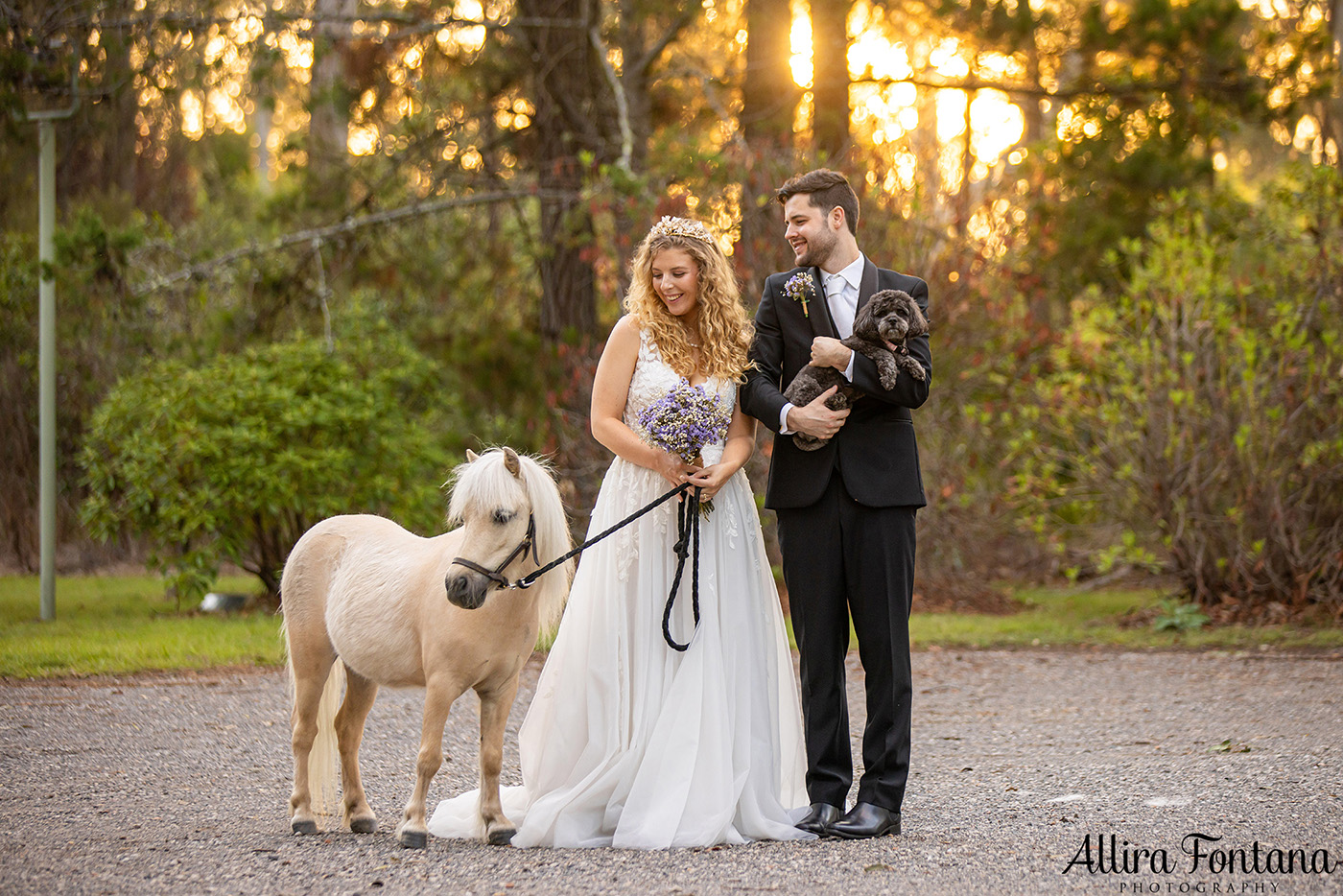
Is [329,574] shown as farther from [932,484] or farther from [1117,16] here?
[1117,16]

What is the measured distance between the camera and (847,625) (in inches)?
173

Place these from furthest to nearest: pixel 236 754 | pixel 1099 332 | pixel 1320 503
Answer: pixel 1099 332, pixel 1320 503, pixel 236 754

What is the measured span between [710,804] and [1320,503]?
24.9ft

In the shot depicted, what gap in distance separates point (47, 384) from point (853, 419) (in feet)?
26.5

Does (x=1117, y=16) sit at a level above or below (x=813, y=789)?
above

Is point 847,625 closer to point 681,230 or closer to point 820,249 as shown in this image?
point 820,249

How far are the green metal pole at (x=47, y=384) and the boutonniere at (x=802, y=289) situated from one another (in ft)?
25.5

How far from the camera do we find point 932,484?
37.5 feet

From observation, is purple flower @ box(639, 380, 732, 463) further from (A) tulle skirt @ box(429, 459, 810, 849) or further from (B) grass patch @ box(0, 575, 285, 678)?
(B) grass patch @ box(0, 575, 285, 678)

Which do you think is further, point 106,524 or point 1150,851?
point 106,524

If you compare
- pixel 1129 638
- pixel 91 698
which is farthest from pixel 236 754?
pixel 1129 638

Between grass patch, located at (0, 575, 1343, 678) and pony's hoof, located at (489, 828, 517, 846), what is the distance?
4778 millimetres

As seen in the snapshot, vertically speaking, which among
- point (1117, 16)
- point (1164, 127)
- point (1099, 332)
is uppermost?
point (1117, 16)

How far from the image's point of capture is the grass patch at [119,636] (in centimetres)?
820
